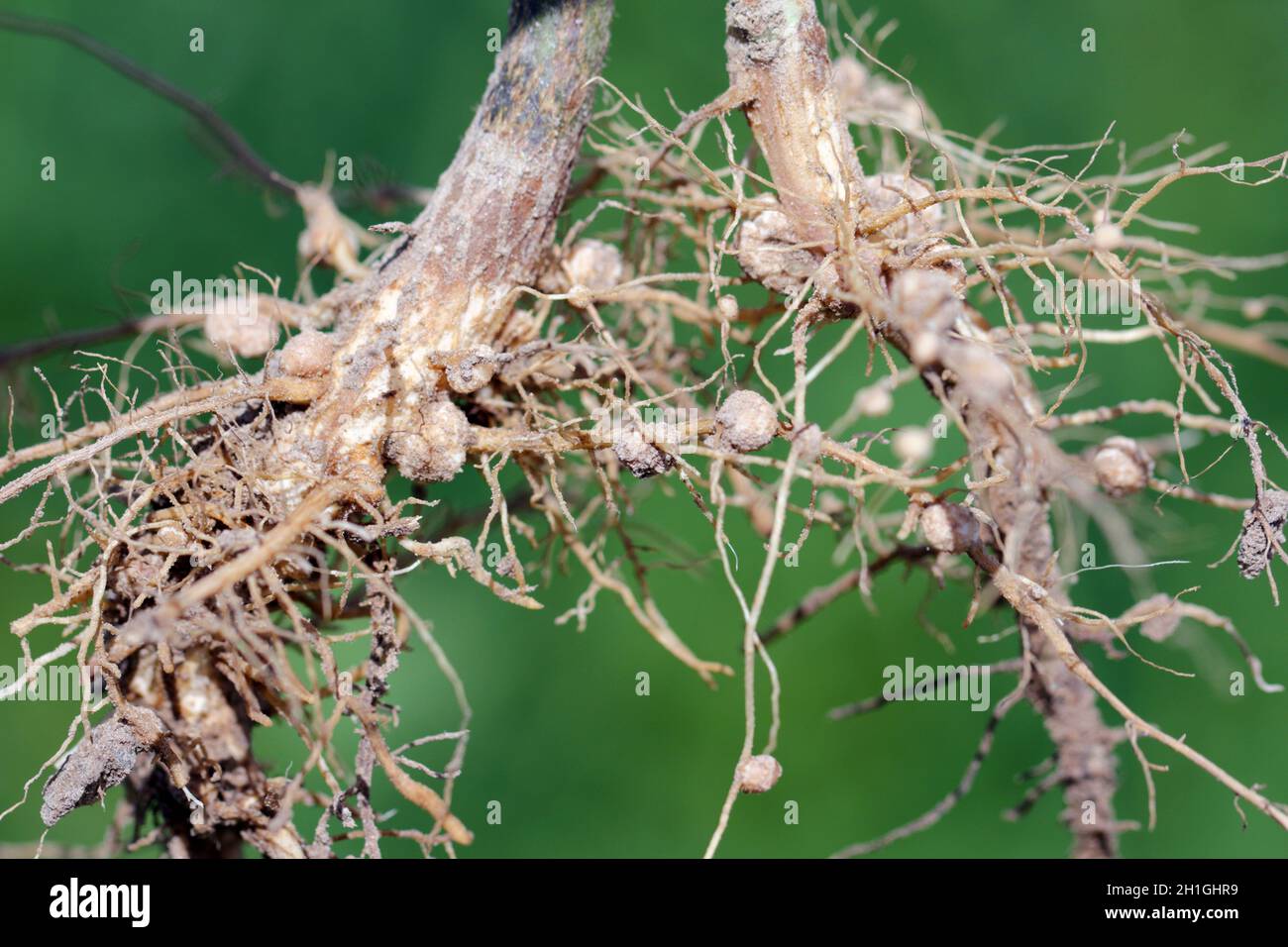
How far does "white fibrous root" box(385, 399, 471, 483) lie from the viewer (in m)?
0.53

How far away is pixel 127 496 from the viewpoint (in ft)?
1.80

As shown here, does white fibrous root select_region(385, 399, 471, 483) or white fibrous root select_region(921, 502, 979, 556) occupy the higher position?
white fibrous root select_region(385, 399, 471, 483)

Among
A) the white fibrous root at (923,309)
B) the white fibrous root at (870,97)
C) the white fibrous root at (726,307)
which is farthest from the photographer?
the white fibrous root at (870,97)

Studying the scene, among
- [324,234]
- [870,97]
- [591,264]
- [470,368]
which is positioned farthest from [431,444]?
[870,97]

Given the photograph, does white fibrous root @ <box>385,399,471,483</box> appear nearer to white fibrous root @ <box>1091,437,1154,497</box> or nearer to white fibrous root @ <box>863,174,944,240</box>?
white fibrous root @ <box>863,174,944,240</box>

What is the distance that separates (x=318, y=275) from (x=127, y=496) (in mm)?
750

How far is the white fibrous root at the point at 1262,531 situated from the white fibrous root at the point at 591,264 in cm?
37

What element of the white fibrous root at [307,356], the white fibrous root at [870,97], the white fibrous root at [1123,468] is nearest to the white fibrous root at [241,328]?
the white fibrous root at [307,356]

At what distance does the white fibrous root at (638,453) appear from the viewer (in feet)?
1.67

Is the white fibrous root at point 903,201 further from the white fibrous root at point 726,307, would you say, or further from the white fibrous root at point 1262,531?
the white fibrous root at point 1262,531

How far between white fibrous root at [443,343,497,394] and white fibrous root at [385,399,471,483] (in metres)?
0.02

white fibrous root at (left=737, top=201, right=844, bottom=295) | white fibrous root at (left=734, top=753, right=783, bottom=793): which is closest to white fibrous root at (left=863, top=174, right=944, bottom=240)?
white fibrous root at (left=737, top=201, right=844, bottom=295)

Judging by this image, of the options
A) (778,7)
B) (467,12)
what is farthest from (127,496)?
(467,12)
